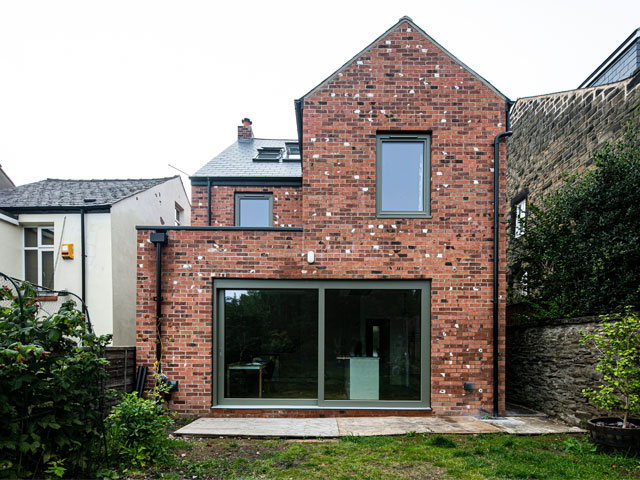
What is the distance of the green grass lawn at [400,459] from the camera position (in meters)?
4.43

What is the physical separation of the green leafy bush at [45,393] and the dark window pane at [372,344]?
386 cm

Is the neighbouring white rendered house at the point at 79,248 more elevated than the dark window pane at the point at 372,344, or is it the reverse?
the neighbouring white rendered house at the point at 79,248

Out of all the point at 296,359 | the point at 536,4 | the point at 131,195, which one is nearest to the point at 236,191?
the point at 131,195

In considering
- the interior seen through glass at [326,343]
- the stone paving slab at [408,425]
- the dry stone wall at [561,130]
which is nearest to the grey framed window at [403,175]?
the interior seen through glass at [326,343]

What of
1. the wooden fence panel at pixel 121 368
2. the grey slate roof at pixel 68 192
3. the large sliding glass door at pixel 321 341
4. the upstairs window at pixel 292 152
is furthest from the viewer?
the upstairs window at pixel 292 152

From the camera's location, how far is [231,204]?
33.3 feet

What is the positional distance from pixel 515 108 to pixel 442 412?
1083cm

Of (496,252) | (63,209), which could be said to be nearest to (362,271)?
(496,252)

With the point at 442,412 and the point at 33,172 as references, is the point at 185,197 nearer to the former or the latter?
the point at 442,412

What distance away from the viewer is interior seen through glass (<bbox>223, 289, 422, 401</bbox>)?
279 inches

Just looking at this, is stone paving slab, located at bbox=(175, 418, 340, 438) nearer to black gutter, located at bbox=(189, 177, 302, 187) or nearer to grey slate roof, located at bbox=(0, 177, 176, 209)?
black gutter, located at bbox=(189, 177, 302, 187)

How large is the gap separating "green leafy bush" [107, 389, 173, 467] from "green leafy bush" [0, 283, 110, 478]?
1.30ft

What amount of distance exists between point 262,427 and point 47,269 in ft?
25.7

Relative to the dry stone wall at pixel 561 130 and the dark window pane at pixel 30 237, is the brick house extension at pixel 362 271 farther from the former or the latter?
the dark window pane at pixel 30 237
